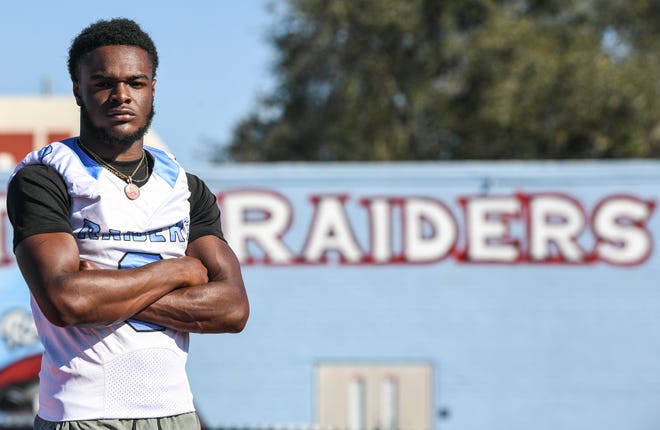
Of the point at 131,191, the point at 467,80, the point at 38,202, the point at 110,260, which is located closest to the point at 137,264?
the point at 110,260

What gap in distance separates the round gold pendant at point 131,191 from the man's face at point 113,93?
120mm

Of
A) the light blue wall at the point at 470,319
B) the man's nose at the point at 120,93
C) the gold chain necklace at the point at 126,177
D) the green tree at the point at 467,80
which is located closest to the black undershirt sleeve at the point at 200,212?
the gold chain necklace at the point at 126,177

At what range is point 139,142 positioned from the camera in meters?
3.03

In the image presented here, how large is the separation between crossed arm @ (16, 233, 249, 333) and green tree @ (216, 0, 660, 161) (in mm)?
20845

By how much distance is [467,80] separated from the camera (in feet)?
80.6

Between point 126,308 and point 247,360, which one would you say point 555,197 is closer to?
point 247,360

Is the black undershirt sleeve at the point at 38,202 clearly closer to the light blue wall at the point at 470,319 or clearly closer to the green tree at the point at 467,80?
the light blue wall at the point at 470,319

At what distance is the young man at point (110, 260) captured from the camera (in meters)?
2.83

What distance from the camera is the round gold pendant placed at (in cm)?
295

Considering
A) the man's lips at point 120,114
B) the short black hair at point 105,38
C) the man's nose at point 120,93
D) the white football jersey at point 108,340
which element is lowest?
the white football jersey at point 108,340

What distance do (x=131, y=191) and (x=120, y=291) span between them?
0.95ft

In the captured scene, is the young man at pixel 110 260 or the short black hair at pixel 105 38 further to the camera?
the short black hair at pixel 105 38

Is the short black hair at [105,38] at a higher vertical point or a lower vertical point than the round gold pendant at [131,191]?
higher

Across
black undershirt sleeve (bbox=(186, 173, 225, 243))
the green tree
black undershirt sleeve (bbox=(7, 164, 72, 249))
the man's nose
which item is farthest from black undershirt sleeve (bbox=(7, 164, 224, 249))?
the green tree
